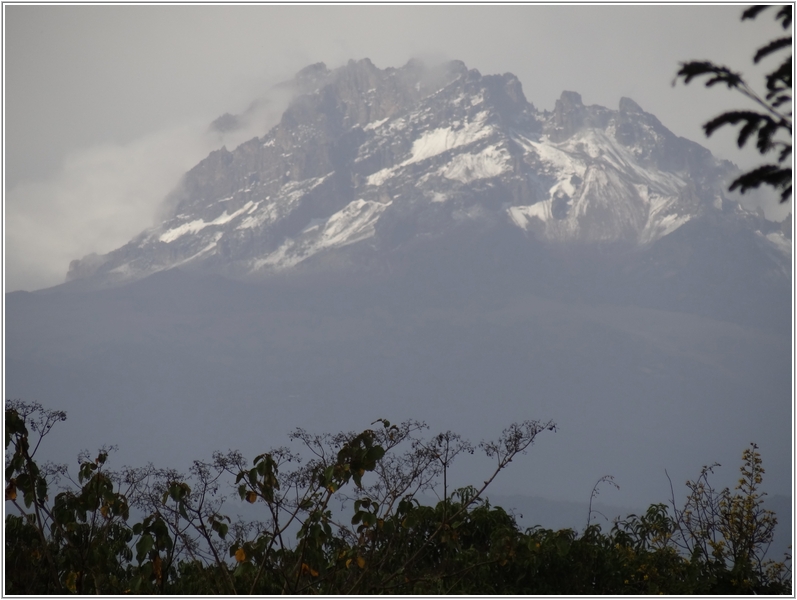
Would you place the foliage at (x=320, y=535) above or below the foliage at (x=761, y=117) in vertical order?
below

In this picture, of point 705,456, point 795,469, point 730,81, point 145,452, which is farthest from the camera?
point 145,452

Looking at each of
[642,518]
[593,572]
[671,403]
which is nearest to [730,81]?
[593,572]

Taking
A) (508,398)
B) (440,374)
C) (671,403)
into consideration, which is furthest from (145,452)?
(671,403)

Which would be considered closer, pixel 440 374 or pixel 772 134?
pixel 772 134

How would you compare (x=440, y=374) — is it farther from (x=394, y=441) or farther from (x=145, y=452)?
(x=394, y=441)

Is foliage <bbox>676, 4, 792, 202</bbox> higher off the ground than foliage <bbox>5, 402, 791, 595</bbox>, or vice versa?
foliage <bbox>676, 4, 792, 202</bbox>

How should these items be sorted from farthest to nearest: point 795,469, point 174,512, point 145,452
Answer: point 145,452 → point 795,469 → point 174,512

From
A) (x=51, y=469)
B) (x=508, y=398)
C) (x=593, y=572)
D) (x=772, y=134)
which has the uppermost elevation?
(x=508, y=398)

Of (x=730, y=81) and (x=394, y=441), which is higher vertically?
(x=730, y=81)
